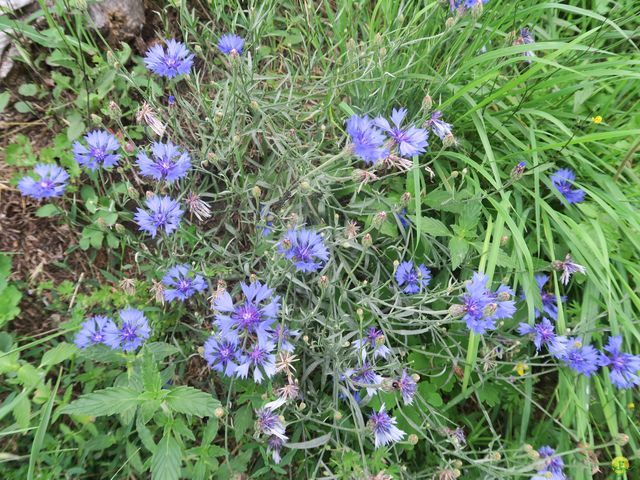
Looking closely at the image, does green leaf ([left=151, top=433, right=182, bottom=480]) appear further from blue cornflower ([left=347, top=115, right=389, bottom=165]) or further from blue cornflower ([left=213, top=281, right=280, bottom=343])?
blue cornflower ([left=347, top=115, right=389, bottom=165])

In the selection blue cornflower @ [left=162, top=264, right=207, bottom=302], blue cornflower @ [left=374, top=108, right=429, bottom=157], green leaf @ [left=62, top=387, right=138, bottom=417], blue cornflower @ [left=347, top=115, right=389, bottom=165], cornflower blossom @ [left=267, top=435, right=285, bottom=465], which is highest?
blue cornflower @ [left=374, top=108, right=429, bottom=157]

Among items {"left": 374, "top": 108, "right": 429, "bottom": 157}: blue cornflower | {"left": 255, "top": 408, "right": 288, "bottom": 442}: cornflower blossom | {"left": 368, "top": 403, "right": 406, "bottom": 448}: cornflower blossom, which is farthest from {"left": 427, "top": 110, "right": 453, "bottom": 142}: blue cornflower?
{"left": 255, "top": 408, "right": 288, "bottom": 442}: cornflower blossom

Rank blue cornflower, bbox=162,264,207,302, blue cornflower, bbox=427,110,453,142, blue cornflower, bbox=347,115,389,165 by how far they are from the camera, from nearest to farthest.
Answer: blue cornflower, bbox=347,115,389,165, blue cornflower, bbox=162,264,207,302, blue cornflower, bbox=427,110,453,142

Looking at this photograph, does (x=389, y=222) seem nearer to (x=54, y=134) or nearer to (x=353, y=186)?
(x=353, y=186)

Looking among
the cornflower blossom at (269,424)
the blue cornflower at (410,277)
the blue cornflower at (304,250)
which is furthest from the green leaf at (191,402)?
the blue cornflower at (410,277)

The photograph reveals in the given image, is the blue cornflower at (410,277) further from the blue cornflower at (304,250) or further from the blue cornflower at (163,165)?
the blue cornflower at (163,165)

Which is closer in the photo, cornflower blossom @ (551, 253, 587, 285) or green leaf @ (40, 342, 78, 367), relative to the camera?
green leaf @ (40, 342, 78, 367)

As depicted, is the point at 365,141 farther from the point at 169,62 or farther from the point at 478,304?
the point at 169,62
